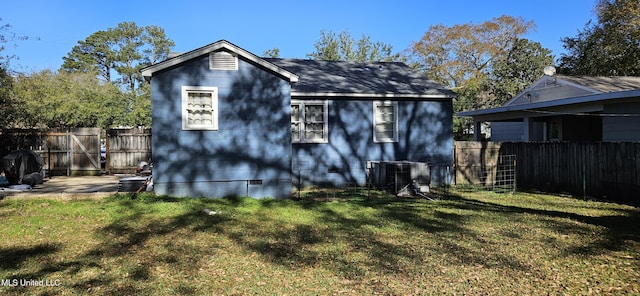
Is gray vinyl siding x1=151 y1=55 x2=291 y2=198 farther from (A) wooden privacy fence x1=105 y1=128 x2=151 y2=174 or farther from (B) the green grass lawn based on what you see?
(A) wooden privacy fence x1=105 y1=128 x2=151 y2=174

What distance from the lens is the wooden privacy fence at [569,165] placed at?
32.1 ft

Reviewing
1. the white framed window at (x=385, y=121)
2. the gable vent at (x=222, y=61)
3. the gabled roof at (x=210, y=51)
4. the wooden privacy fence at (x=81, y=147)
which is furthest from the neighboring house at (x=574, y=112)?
the wooden privacy fence at (x=81, y=147)

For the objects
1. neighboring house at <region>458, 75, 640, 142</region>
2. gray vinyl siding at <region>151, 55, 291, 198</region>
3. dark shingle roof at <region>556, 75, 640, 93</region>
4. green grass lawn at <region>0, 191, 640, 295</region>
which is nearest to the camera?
green grass lawn at <region>0, 191, 640, 295</region>

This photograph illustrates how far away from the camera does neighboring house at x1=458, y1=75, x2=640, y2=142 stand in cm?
1134

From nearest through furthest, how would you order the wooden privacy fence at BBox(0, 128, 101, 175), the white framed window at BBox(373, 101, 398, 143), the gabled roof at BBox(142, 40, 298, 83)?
1. the gabled roof at BBox(142, 40, 298, 83)
2. the white framed window at BBox(373, 101, 398, 143)
3. the wooden privacy fence at BBox(0, 128, 101, 175)

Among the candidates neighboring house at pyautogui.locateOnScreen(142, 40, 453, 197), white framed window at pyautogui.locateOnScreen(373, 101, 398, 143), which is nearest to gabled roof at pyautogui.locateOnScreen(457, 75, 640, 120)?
white framed window at pyautogui.locateOnScreen(373, 101, 398, 143)

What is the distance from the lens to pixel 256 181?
10.1 m

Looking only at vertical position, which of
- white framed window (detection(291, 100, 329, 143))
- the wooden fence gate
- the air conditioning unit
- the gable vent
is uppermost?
the gable vent

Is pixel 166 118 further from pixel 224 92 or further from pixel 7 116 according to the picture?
pixel 7 116

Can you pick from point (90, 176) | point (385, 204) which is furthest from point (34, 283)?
point (90, 176)

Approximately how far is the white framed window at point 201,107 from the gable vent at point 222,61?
557 millimetres

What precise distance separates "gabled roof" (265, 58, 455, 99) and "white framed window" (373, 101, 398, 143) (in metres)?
0.35

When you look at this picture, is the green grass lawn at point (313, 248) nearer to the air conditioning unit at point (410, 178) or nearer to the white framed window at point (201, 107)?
the air conditioning unit at point (410, 178)

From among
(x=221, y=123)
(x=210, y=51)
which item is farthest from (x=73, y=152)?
(x=210, y=51)
